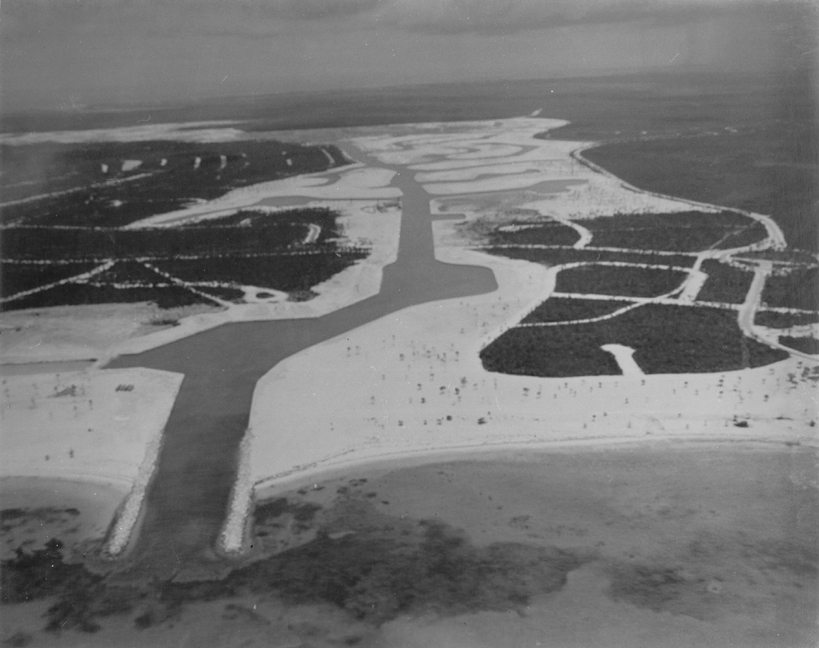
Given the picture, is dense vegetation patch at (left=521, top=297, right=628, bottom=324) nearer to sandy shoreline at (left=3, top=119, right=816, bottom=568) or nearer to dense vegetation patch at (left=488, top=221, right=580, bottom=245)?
sandy shoreline at (left=3, top=119, right=816, bottom=568)

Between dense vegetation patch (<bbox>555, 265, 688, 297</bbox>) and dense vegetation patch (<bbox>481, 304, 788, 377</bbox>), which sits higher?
dense vegetation patch (<bbox>555, 265, 688, 297</bbox>)

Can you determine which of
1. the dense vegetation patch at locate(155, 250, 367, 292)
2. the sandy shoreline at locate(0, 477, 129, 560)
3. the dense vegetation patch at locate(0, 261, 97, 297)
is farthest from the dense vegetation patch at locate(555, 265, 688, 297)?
the dense vegetation patch at locate(0, 261, 97, 297)

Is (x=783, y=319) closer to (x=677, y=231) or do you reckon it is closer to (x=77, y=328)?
(x=677, y=231)

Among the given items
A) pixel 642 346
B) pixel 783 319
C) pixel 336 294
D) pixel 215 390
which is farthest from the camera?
pixel 336 294

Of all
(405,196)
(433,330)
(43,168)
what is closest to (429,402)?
(433,330)

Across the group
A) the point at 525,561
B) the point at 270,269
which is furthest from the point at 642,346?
the point at 270,269

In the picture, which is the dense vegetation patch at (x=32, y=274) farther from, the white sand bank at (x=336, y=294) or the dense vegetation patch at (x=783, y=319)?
the dense vegetation patch at (x=783, y=319)

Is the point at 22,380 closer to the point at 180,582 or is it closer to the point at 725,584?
the point at 180,582
